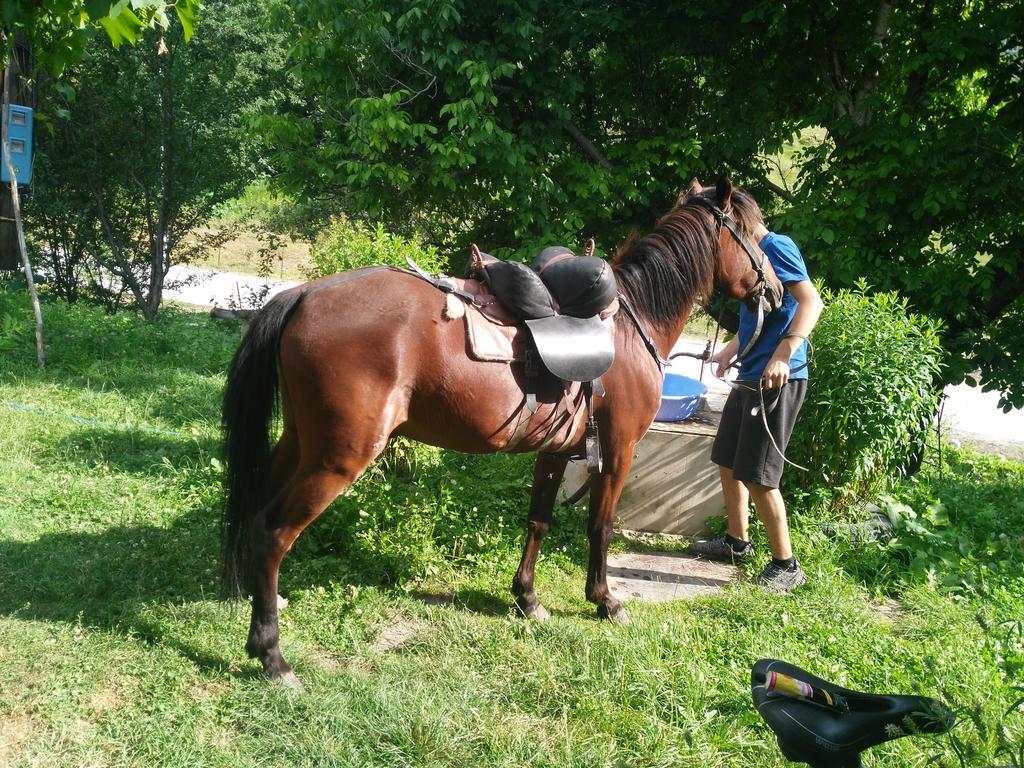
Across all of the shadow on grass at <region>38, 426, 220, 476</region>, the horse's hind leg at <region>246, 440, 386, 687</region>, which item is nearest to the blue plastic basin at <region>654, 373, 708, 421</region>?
the horse's hind leg at <region>246, 440, 386, 687</region>

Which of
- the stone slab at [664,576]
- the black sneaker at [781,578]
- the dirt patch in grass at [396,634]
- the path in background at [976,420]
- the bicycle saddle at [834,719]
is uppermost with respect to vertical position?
the bicycle saddle at [834,719]

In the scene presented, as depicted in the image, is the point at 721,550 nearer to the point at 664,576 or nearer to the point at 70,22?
the point at 664,576

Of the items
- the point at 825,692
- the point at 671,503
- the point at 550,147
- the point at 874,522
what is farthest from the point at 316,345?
the point at 550,147

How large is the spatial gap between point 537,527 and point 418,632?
2.64ft

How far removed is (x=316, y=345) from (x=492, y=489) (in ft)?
7.16

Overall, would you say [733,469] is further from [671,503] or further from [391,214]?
[391,214]

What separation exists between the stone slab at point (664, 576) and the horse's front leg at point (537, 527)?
2.03 ft

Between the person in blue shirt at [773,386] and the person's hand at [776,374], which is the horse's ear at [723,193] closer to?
the person in blue shirt at [773,386]

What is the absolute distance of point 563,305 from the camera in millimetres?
3453

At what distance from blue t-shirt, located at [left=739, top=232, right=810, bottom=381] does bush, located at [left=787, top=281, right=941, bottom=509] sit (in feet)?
2.10

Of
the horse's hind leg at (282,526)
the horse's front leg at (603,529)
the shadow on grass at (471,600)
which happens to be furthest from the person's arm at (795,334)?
the horse's hind leg at (282,526)

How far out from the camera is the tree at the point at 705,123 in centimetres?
640

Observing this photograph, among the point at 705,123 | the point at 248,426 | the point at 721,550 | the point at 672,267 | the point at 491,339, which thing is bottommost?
the point at 721,550

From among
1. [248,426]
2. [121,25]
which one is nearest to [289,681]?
[248,426]
